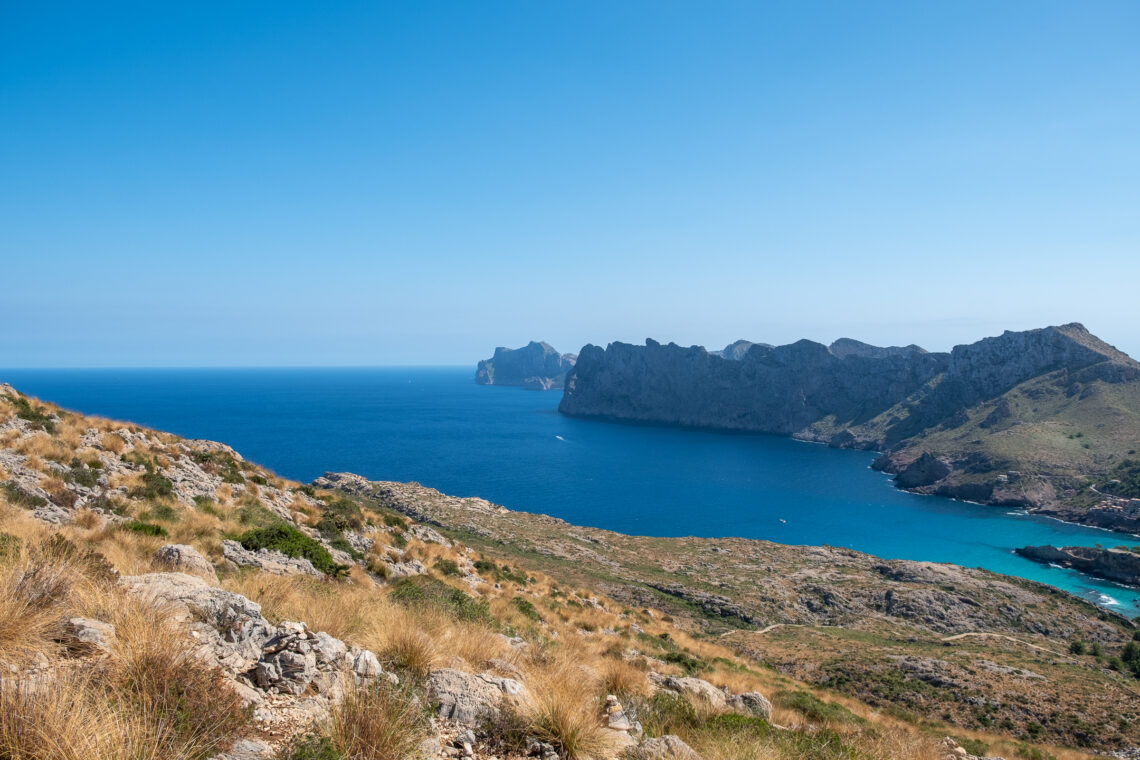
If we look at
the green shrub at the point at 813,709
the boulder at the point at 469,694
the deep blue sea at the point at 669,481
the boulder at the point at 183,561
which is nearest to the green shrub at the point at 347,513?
the boulder at the point at 183,561

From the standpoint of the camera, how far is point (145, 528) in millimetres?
11922

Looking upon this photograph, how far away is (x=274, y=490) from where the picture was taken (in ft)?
70.5

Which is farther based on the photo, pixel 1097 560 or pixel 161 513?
pixel 1097 560

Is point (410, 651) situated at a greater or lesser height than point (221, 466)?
greater

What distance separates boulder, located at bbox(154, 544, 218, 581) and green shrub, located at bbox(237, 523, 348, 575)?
13.9 ft

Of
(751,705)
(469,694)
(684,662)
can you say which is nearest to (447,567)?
→ (684,662)

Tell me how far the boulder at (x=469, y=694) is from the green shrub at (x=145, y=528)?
891 centimetres

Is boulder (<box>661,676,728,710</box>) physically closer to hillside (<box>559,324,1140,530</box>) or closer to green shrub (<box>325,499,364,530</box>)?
green shrub (<box>325,499,364,530</box>)

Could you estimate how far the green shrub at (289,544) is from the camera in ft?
45.6

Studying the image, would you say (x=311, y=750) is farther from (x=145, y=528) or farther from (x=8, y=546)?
(x=145, y=528)

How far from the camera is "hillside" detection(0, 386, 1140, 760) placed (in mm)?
4711

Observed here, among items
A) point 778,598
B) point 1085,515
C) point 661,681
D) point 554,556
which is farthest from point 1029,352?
point 661,681

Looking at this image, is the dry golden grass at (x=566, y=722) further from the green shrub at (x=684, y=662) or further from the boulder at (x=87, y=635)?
the green shrub at (x=684, y=662)

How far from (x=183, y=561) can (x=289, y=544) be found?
5191 mm
